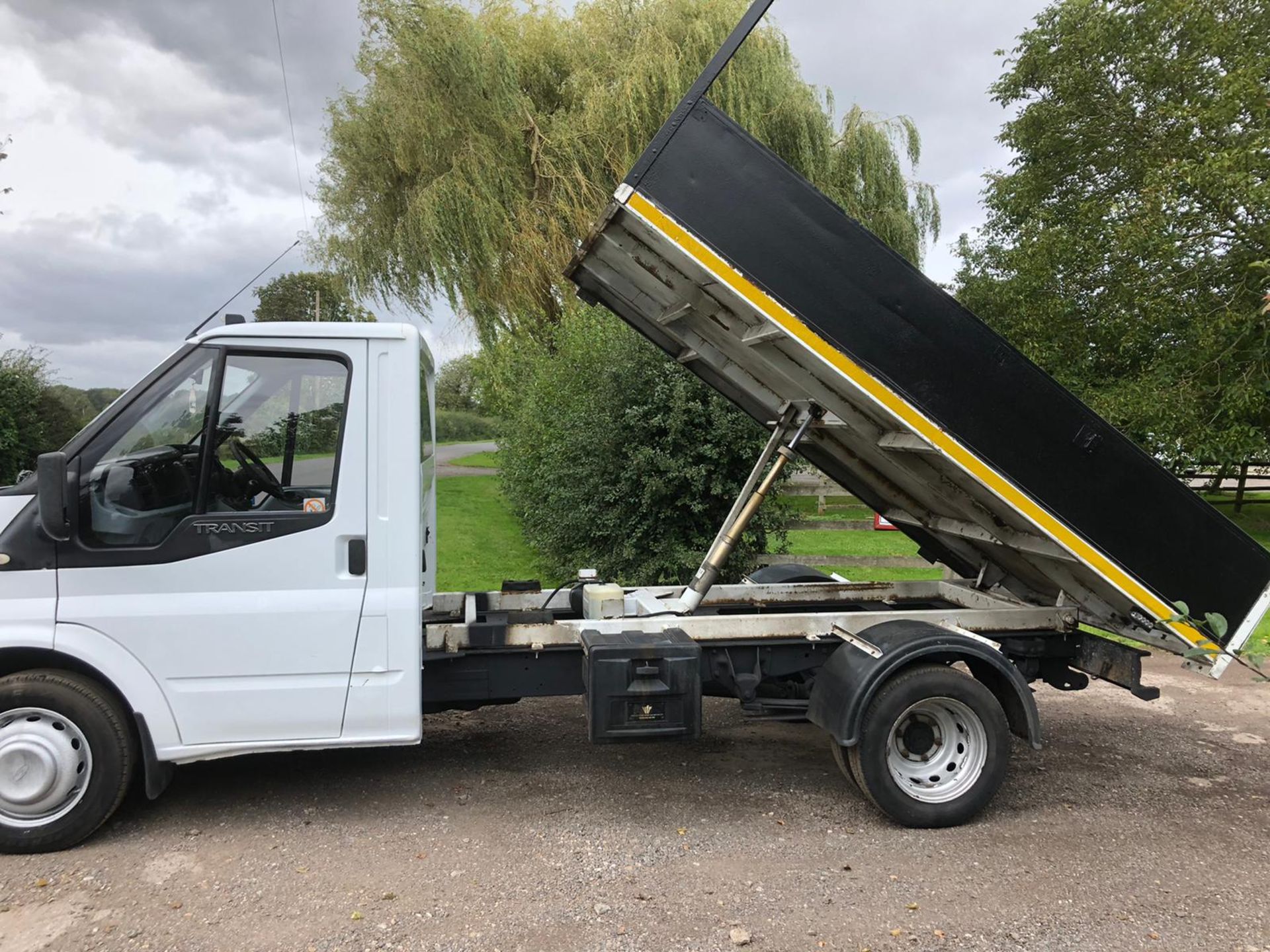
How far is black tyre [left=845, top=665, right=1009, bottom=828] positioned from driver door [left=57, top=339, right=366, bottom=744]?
2515 millimetres

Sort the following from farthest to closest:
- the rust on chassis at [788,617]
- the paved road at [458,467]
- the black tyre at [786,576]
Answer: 1. the paved road at [458,467]
2. the black tyre at [786,576]
3. the rust on chassis at [788,617]

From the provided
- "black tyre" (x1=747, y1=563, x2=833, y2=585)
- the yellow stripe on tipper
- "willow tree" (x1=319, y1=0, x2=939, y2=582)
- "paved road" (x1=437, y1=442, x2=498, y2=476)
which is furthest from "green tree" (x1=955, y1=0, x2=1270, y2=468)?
"paved road" (x1=437, y1=442, x2=498, y2=476)

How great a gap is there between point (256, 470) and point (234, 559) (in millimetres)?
415

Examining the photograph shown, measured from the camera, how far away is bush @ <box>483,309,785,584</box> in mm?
8648

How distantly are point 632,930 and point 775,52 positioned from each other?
53.0ft

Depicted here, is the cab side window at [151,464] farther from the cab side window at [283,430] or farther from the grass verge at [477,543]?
the grass verge at [477,543]

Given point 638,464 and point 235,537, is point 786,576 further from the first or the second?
point 235,537

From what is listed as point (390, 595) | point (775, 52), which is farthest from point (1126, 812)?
point (775, 52)

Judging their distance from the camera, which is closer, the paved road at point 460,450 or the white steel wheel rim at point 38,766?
the white steel wheel rim at point 38,766

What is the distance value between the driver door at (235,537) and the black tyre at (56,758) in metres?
0.28

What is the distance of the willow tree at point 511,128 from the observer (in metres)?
14.4

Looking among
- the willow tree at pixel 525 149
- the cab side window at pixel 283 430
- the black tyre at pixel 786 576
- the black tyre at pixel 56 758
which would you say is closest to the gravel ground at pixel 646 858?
the black tyre at pixel 56 758

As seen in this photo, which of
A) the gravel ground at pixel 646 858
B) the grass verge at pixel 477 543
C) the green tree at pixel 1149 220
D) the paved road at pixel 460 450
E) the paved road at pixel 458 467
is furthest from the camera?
the paved road at pixel 460 450

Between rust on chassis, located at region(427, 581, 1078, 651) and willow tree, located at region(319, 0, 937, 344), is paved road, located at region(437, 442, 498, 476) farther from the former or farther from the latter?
rust on chassis, located at region(427, 581, 1078, 651)
